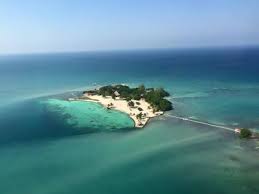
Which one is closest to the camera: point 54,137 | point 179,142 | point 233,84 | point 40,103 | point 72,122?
point 179,142

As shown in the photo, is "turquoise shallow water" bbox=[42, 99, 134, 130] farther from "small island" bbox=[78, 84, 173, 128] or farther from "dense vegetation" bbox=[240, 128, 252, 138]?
"dense vegetation" bbox=[240, 128, 252, 138]

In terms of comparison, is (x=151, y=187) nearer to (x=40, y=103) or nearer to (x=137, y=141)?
(x=137, y=141)

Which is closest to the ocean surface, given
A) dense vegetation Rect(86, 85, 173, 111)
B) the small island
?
the small island

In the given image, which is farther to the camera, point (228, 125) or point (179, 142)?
point (228, 125)

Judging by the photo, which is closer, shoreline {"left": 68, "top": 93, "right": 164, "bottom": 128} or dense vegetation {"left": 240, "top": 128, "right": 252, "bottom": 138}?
dense vegetation {"left": 240, "top": 128, "right": 252, "bottom": 138}

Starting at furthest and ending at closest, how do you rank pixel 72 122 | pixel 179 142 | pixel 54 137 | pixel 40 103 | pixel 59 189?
pixel 40 103 < pixel 72 122 < pixel 54 137 < pixel 179 142 < pixel 59 189

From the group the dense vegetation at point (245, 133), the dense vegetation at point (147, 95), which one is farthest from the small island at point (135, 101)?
the dense vegetation at point (245, 133)

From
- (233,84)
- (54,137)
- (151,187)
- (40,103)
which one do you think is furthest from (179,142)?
(233,84)

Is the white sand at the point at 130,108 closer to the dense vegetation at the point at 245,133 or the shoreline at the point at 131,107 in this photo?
the shoreline at the point at 131,107
